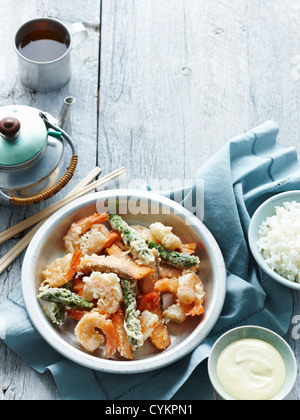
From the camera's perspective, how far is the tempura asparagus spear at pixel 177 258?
286 cm

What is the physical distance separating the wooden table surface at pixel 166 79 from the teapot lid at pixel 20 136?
377 mm

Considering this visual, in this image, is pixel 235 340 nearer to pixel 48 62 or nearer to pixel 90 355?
pixel 90 355

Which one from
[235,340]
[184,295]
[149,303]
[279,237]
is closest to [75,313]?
[149,303]

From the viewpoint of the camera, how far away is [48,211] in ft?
10.0

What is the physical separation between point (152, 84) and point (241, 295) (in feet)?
4.35

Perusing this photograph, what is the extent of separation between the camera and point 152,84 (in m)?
3.50

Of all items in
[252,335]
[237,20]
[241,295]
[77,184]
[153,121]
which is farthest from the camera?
[237,20]

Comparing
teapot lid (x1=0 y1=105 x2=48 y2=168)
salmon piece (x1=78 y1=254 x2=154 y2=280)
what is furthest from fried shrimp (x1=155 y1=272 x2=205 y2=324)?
teapot lid (x1=0 y1=105 x2=48 y2=168)

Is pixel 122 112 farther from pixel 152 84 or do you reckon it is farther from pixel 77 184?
pixel 77 184

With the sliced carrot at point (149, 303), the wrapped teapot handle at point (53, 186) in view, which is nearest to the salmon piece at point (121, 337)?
the sliced carrot at point (149, 303)

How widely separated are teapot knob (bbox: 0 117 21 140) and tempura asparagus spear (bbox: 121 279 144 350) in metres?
0.81

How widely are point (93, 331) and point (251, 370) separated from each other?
0.67m

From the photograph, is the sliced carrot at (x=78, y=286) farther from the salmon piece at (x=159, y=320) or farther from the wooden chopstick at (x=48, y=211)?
the wooden chopstick at (x=48, y=211)
